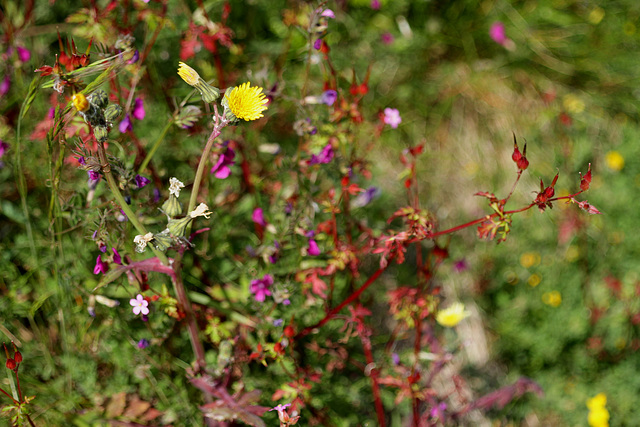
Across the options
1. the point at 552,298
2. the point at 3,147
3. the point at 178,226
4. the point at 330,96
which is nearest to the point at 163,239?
the point at 178,226

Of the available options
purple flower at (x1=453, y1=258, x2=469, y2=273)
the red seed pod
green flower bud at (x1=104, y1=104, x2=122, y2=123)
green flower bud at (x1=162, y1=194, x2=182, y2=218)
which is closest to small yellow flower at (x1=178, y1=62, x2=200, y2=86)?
green flower bud at (x1=104, y1=104, x2=122, y2=123)

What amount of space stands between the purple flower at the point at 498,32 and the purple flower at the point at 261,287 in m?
2.17

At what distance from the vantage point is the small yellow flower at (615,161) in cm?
279

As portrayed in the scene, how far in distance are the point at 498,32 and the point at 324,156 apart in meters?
1.85

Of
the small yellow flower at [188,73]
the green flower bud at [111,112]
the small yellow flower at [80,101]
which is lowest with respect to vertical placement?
the green flower bud at [111,112]

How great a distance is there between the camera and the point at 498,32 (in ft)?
9.62

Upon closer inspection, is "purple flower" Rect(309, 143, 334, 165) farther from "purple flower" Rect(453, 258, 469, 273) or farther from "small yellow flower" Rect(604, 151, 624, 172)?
"small yellow flower" Rect(604, 151, 624, 172)

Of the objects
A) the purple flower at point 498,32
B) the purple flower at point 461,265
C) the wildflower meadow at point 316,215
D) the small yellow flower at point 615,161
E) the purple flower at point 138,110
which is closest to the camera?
the wildflower meadow at point 316,215

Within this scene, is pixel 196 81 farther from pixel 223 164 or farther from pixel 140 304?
pixel 140 304

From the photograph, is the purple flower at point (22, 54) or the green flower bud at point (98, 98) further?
the purple flower at point (22, 54)

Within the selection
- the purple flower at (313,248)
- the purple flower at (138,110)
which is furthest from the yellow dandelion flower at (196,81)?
the purple flower at (313,248)

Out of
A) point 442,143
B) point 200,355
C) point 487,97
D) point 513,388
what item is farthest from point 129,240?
point 487,97

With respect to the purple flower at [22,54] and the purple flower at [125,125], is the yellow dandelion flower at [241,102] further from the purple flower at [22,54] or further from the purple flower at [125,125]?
the purple flower at [22,54]

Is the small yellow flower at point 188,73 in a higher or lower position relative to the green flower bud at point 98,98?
higher
